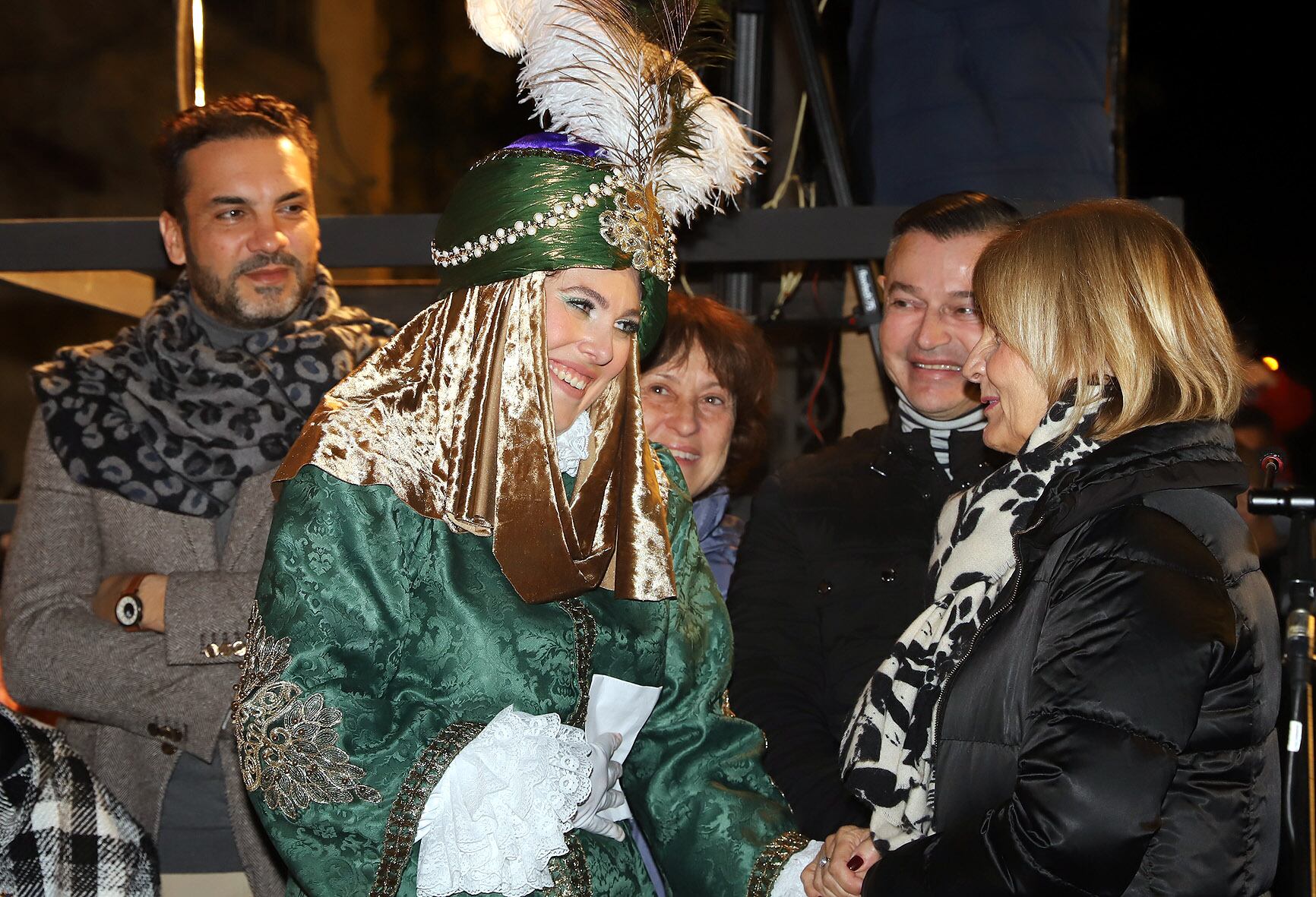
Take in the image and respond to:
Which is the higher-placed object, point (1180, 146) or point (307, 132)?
point (1180, 146)

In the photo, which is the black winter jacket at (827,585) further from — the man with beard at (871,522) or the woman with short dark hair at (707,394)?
the woman with short dark hair at (707,394)

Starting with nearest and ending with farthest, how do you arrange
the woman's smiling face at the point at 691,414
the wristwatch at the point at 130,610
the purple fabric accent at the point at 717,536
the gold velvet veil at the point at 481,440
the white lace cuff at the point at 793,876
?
the gold velvet veil at the point at 481,440
the white lace cuff at the point at 793,876
the wristwatch at the point at 130,610
the woman's smiling face at the point at 691,414
the purple fabric accent at the point at 717,536

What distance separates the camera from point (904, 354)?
242 centimetres

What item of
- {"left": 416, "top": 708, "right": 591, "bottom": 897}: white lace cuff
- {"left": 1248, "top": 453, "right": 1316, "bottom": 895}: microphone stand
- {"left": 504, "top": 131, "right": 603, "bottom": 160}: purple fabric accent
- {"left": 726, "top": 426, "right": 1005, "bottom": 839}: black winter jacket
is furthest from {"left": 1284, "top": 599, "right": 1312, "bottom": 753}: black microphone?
{"left": 504, "top": 131, "right": 603, "bottom": 160}: purple fabric accent

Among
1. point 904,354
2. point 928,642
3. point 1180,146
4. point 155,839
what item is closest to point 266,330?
point 155,839

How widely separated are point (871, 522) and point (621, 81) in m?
0.97

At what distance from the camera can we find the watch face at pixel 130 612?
2359 millimetres

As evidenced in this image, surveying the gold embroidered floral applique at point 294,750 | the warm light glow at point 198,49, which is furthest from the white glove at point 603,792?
the warm light glow at point 198,49

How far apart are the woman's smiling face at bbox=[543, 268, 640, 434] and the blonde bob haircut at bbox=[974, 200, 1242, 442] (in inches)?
21.8

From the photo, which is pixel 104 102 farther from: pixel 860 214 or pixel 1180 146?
pixel 1180 146

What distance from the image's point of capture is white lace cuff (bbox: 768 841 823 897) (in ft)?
6.11

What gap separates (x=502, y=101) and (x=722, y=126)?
2.48m

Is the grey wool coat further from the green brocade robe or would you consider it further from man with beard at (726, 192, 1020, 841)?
man with beard at (726, 192, 1020, 841)

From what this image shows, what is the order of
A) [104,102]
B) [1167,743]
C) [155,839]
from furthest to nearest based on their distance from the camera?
1. [104,102]
2. [155,839]
3. [1167,743]
